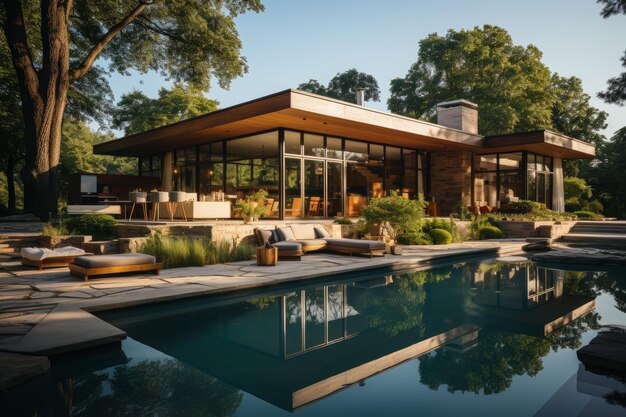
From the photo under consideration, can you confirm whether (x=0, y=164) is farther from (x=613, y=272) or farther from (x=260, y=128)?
(x=613, y=272)

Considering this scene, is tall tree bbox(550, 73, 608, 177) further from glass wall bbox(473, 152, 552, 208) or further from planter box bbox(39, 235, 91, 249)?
planter box bbox(39, 235, 91, 249)

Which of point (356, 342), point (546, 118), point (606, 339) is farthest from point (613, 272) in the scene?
point (546, 118)

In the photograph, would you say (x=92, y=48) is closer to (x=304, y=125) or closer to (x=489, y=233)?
(x=304, y=125)

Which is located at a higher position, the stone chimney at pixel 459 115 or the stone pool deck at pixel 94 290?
the stone chimney at pixel 459 115

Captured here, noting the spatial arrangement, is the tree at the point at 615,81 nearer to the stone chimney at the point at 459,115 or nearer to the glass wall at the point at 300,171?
the glass wall at the point at 300,171

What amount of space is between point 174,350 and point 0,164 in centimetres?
2283

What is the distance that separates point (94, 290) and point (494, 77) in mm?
27902

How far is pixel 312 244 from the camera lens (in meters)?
10.1

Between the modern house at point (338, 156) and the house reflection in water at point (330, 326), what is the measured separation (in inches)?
227

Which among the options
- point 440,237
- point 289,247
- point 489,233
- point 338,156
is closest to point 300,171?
point 338,156

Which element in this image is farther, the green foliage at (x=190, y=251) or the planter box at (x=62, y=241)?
the planter box at (x=62, y=241)

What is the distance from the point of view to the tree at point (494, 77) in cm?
2578

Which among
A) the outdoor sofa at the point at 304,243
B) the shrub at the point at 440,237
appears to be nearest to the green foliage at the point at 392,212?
the shrub at the point at 440,237

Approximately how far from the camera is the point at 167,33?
1680 centimetres
